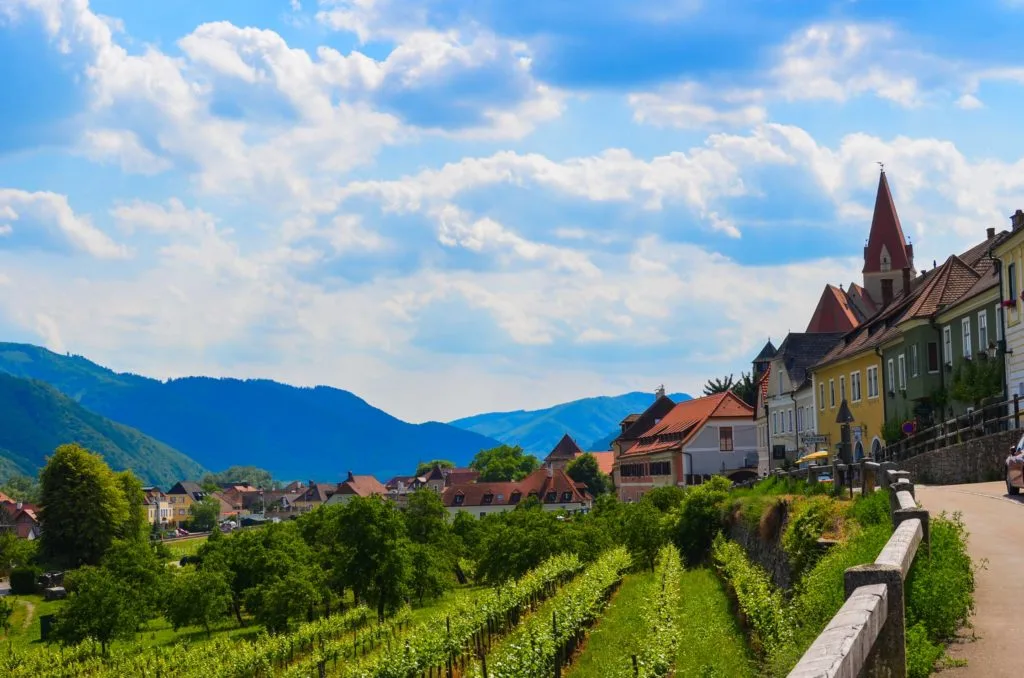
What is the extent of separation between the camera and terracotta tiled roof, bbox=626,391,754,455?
8669 centimetres

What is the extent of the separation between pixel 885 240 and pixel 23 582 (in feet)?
265

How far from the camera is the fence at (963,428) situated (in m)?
30.3

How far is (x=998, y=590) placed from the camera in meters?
12.9

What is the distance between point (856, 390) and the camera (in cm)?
5159

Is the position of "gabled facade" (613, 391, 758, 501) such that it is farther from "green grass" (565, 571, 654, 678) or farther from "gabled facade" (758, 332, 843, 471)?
"green grass" (565, 571, 654, 678)

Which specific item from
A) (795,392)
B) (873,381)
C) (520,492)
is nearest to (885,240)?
(795,392)

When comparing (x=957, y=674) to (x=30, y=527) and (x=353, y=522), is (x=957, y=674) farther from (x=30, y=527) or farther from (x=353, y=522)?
(x=30, y=527)

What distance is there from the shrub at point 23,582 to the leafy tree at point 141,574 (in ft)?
34.0

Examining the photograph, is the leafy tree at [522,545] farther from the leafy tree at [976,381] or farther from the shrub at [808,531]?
the shrub at [808,531]

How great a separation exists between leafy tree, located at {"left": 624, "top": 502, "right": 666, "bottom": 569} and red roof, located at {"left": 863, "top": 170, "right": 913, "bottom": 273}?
62.1 metres

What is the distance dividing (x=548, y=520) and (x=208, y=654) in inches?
768

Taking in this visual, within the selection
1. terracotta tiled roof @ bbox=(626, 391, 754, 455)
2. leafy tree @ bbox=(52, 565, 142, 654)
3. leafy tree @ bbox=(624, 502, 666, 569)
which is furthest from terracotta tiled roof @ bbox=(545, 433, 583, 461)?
leafy tree @ bbox=(624, 502, 666, 569)

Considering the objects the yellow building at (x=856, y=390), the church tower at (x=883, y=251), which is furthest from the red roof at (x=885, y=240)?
the yellow building at (x=856, y=390)

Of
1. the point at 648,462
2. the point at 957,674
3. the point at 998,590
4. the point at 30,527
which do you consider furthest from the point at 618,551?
the point at 30,527
